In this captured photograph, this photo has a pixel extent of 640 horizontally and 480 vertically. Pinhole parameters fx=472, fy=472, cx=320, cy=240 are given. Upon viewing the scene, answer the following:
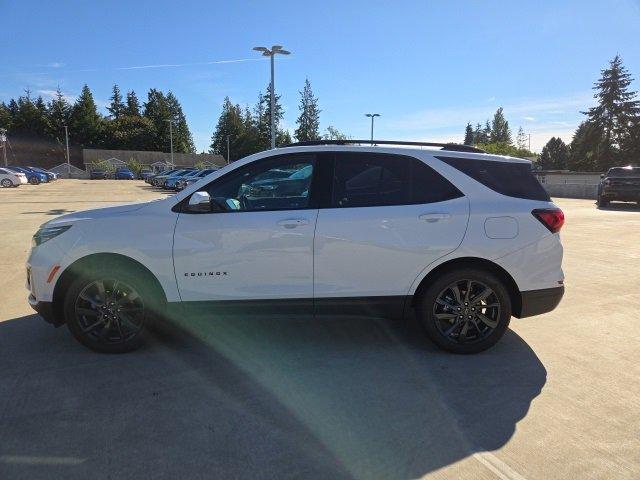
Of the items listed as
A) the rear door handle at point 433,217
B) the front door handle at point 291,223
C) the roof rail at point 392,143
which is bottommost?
the front door handle at point 291,223

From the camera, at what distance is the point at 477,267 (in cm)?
415

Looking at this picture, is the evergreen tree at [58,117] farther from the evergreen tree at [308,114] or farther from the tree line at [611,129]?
A: the tree line at [611,129]

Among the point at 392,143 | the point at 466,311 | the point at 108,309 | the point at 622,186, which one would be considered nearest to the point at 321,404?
the point at 466,311

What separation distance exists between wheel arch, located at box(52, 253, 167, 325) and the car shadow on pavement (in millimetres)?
595

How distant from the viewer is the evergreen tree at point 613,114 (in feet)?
217

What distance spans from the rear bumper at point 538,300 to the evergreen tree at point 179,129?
400 feet

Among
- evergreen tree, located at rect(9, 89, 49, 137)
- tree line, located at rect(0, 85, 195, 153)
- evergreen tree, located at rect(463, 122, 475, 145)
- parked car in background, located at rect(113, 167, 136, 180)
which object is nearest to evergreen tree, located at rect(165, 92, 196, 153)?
tree line, located at rect(0, 85, 195, 153)

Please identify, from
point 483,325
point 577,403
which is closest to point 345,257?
point 483,325

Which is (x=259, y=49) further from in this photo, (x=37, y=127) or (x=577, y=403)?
(x=37, y=127)

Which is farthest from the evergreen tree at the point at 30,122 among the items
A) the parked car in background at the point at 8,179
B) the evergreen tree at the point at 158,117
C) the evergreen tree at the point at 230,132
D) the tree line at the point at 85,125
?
the parked car in background at the point at 8,179

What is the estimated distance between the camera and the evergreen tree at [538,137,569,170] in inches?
3555

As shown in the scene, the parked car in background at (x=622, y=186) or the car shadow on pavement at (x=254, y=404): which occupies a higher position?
the parked car in background at (x=622, y=186)

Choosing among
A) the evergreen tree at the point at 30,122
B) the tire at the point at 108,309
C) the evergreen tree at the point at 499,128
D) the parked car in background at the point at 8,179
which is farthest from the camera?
the evergreen tree at the point at 499,128

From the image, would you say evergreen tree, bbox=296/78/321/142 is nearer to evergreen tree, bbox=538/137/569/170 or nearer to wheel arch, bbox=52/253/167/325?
evergreen tree, bbox=538/137/569/170
